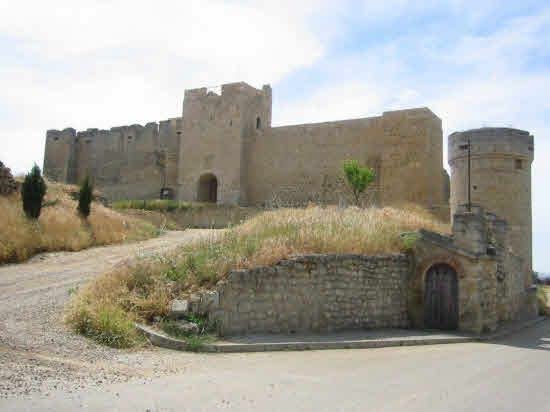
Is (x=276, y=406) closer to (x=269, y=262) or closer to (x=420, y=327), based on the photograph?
(x=269, y=262)

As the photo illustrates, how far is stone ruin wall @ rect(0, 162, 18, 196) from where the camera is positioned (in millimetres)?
17266

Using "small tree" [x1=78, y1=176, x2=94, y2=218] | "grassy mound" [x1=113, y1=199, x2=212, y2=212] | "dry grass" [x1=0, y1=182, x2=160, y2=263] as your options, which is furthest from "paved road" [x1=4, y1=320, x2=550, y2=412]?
"grassy mound" [x1=113, y1=199, x2=212, y2=212]

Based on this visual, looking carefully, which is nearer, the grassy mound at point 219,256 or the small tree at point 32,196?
the grassy mound at point 219,256

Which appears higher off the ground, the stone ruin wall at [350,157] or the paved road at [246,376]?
the stone ruin wall at [350,157]

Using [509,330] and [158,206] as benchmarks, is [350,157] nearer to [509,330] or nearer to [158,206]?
[158,206]

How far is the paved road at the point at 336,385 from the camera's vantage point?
548 cm

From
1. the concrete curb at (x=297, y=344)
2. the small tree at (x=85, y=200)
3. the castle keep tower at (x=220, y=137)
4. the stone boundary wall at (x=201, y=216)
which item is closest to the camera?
the concrete curb at (x=297, y=344)

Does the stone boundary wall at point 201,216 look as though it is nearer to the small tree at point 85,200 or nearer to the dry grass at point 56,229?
the dry grass at point 56,229

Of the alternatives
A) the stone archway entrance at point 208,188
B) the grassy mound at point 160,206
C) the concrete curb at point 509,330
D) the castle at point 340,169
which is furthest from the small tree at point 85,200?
the stone archway entrance at point 208,188

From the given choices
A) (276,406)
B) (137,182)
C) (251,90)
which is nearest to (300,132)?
(251,90)

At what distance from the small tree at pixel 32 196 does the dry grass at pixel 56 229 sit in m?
0.21

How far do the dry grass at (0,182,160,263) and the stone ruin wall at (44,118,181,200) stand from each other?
13.8 meters

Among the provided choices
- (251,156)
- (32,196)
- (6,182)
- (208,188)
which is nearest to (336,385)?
(32,196)

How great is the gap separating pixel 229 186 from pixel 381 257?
17737 mm
